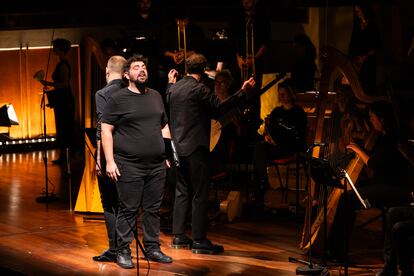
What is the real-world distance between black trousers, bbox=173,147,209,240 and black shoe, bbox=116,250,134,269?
2.21 ft

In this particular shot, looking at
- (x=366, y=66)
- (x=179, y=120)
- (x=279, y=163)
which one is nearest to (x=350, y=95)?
(x=179, y=120)

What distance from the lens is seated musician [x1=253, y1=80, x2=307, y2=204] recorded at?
9.35 meters

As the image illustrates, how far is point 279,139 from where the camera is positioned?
30.9 feet

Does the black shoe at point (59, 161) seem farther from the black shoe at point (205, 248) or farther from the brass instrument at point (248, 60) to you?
the black shoe at point (205, 248)

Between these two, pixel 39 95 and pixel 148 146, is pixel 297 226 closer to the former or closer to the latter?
pixel 148 146

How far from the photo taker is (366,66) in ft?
34.7

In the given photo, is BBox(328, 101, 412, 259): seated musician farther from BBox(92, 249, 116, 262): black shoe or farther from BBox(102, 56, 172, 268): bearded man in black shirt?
BBox(92, 249, 116, 262): black shoe

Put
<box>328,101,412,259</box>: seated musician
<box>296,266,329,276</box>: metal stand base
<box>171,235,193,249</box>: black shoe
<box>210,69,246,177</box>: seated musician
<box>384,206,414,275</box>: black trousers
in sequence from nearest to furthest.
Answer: <box>384,206,414,275</box>: black trousers < <box>296,266,329,276</box>: metal stand base < <box>328,101,412,259</box>: seated musician < <box>171,235,193,249</box>: black shoe < <box>210,69,246,177</box>: seated musician

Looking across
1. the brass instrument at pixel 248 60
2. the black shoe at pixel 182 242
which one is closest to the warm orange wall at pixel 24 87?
the brass instrument at pixel 248 60

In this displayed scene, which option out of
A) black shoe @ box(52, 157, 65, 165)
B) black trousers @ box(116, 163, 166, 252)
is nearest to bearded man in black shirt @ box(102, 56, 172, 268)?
black trousers @ box(116, 163, 166, 252)

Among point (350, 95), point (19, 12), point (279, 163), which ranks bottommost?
point (279, 163)

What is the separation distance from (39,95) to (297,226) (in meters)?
6.27

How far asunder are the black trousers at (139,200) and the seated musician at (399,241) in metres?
1.76

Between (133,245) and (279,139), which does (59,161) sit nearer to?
(279,139)
